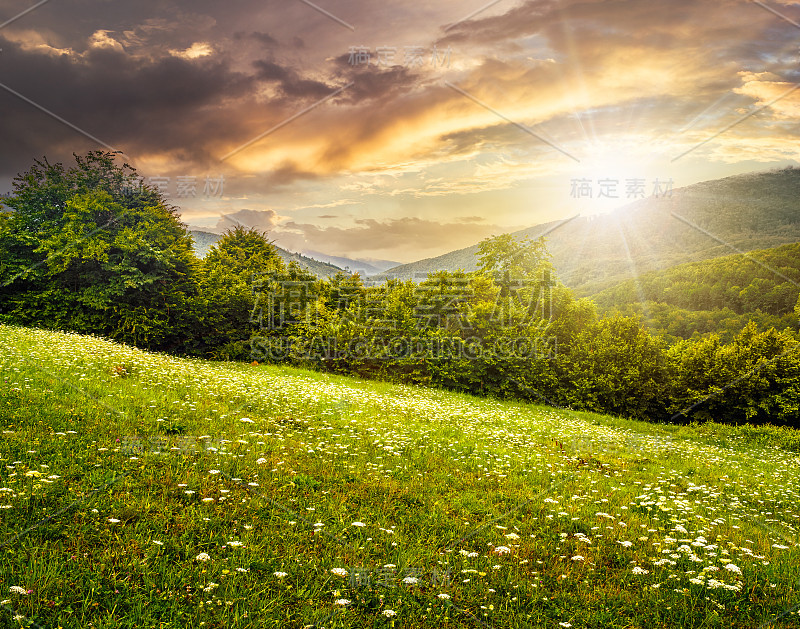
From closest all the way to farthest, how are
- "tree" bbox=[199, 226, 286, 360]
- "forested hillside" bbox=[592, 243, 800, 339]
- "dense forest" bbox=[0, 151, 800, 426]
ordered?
"dense forest" bbox=[0, 151, 800, 426], "tree" bbox=[199, 226, 286, 360], "forested hillside" bbox=[592, 243, 800, 339]

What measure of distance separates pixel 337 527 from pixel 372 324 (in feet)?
97.0

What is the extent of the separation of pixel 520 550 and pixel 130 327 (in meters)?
32.0

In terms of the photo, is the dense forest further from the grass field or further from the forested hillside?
the forested hillside

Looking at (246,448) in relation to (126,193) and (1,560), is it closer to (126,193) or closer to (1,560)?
(1,560)

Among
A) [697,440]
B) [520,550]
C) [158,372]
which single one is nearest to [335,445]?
[520,550]

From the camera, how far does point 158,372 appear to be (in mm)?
14781

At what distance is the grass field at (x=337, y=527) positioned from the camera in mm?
4371

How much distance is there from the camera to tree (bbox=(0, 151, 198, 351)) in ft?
93.4

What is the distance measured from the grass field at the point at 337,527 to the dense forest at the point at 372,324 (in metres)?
18.0

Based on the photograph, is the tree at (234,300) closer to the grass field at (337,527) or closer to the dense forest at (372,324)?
the dense forest at (372,324)

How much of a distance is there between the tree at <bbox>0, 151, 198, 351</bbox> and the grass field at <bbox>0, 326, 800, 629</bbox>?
20.0m

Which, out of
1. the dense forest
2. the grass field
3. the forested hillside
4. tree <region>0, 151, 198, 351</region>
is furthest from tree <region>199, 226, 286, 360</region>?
the forested hillside

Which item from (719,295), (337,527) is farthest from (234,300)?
(719,295)

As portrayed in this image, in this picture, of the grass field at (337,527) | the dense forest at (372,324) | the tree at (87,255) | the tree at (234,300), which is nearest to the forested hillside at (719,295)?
the dense forest at (372,324)
